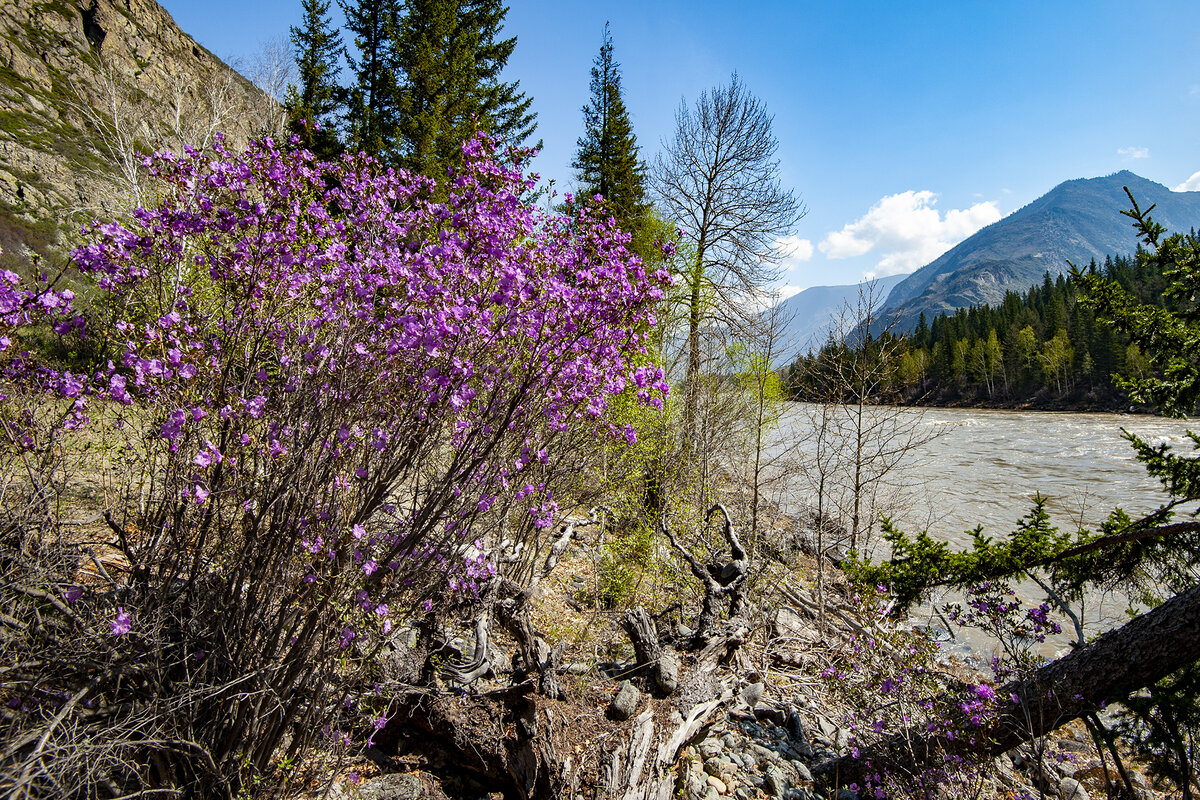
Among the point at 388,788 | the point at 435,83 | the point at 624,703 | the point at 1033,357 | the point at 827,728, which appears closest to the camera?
the point at 388,788

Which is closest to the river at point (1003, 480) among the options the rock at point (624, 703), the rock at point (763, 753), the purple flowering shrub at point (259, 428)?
the rock at point (763, 753)

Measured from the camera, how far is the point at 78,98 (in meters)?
23.5

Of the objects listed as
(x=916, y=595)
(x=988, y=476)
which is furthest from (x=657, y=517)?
(x=988, y=476)

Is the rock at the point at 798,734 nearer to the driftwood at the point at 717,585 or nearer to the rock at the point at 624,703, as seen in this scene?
the driftwood at the point at 717,585

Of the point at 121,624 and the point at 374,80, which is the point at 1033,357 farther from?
the point at 121,624

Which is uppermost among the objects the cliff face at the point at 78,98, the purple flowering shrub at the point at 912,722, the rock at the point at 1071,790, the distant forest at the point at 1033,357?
the cliff face at the point at 78,98

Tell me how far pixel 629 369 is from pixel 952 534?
1242 centimetres

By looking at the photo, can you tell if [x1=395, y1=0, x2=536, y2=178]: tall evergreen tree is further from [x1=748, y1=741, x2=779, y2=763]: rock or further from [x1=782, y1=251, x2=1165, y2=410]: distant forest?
[x1=782, y1=251, x2=1165, y2=410]: distant forest

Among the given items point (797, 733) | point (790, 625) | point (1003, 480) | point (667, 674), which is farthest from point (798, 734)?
point (1003, 480)

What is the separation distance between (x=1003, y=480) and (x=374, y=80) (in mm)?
25758

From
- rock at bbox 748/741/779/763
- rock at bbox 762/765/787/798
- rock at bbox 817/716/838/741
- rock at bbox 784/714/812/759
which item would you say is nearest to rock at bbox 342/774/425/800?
rock at bbox 762/765/787/798

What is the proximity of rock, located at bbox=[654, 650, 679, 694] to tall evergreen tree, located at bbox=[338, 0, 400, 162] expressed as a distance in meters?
16.8

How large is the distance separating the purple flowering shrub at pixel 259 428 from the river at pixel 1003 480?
→ 25.4 ft

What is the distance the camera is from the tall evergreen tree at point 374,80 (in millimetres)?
16438
